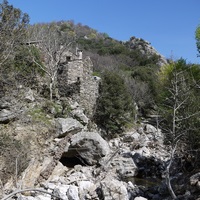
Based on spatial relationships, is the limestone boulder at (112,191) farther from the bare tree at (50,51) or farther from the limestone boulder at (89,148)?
the bare tree at (50,51)

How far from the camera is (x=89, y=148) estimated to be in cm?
1532

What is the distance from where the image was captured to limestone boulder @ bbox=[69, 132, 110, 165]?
1529 centimetres

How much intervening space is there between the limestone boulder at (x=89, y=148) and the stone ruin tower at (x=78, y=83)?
22.8 ft

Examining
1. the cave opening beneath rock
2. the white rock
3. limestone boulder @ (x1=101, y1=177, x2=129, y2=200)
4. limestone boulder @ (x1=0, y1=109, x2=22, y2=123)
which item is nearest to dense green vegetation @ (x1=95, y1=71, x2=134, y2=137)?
the cave opening beneath rock

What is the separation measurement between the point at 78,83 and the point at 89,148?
8.29 metres

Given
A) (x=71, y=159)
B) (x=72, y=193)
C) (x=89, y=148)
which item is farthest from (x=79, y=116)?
(x=72, y=193)

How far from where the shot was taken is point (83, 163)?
51.0 feet

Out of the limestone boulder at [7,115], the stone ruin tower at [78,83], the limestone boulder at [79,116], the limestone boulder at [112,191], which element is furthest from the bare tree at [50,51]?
the limestone boulder at [112,191]

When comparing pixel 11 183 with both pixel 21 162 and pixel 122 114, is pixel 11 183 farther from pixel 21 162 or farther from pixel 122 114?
pixel 122 114

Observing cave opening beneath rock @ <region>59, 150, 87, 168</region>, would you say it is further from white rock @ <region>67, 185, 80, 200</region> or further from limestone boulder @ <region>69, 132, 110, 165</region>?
white rock @ <region>67, 185, 80, 200</region>

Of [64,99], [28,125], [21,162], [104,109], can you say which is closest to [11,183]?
[21,162]

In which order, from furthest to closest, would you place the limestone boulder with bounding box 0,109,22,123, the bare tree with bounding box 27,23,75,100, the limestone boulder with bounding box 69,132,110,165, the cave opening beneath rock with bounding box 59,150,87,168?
the bare tree with bounding box 27,23,75,100, the cave opening beneath rock with bounding box 59,150,87,168, the limestone boulder with bounding box 69,132,110,165, the limestone boulder with bounding box 0,109,22,123

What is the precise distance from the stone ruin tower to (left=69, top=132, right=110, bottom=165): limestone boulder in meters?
6.96

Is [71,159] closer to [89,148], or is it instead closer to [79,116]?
[89,148]
